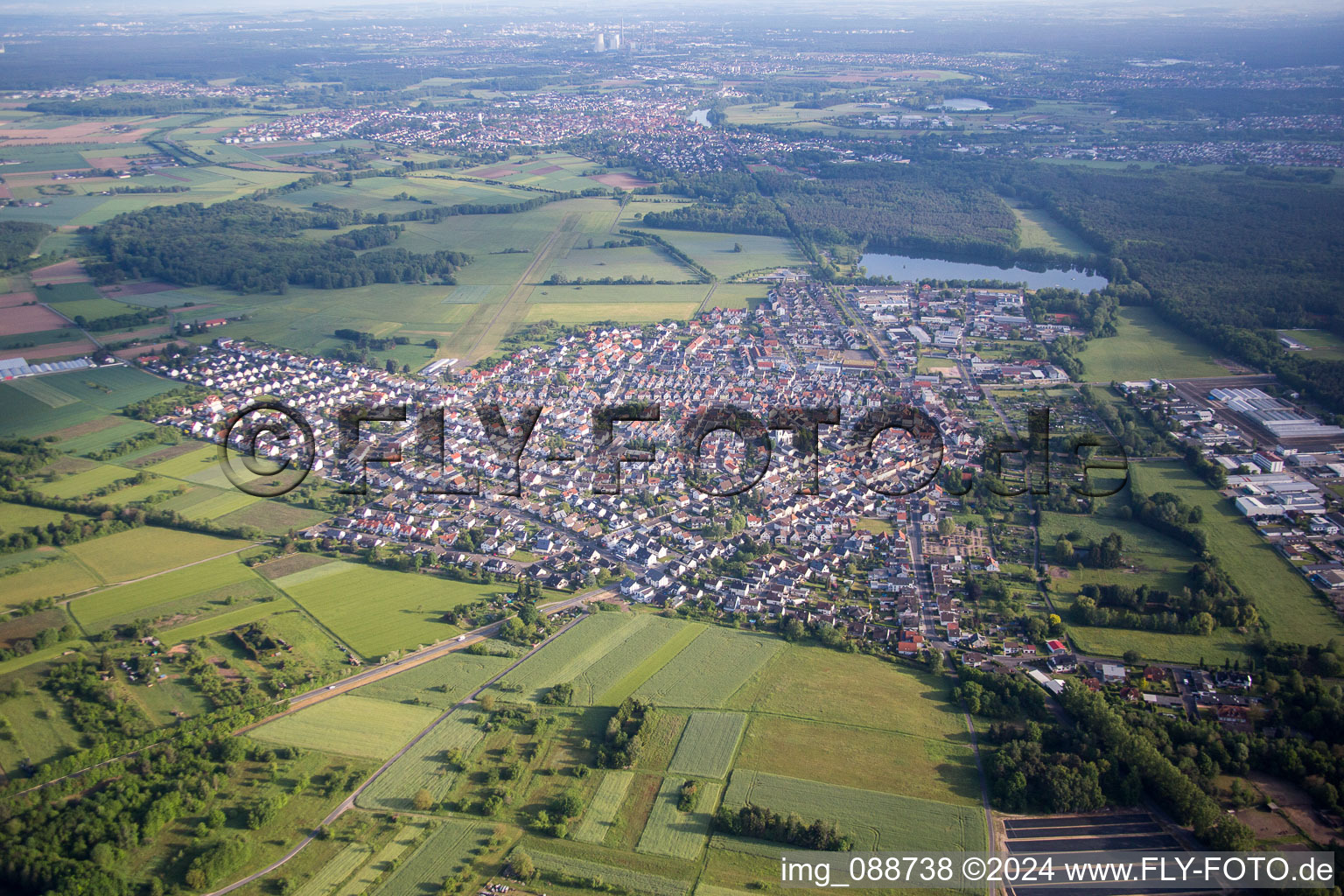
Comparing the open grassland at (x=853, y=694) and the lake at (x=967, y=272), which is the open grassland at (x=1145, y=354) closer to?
the lake at (x=967, y=272)

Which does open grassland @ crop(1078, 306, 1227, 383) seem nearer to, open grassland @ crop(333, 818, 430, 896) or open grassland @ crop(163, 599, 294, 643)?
open grassland @ crop(333, 818, 430, 896)

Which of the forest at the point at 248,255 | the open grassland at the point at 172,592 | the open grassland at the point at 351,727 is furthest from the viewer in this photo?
the forest at the point at 248,255

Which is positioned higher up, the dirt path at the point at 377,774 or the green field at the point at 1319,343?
the green field at the point at 1319,343

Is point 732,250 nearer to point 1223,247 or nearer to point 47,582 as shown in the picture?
point 1223,247

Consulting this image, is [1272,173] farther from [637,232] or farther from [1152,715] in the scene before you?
[1152,715]

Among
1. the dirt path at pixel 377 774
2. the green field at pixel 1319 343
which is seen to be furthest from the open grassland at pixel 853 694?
the green field at pixel 1319 343

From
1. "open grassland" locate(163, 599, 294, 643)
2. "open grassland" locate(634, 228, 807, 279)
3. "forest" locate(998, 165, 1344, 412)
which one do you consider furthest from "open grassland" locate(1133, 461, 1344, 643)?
"open grassland" locate(634, 228, 807, 279)
